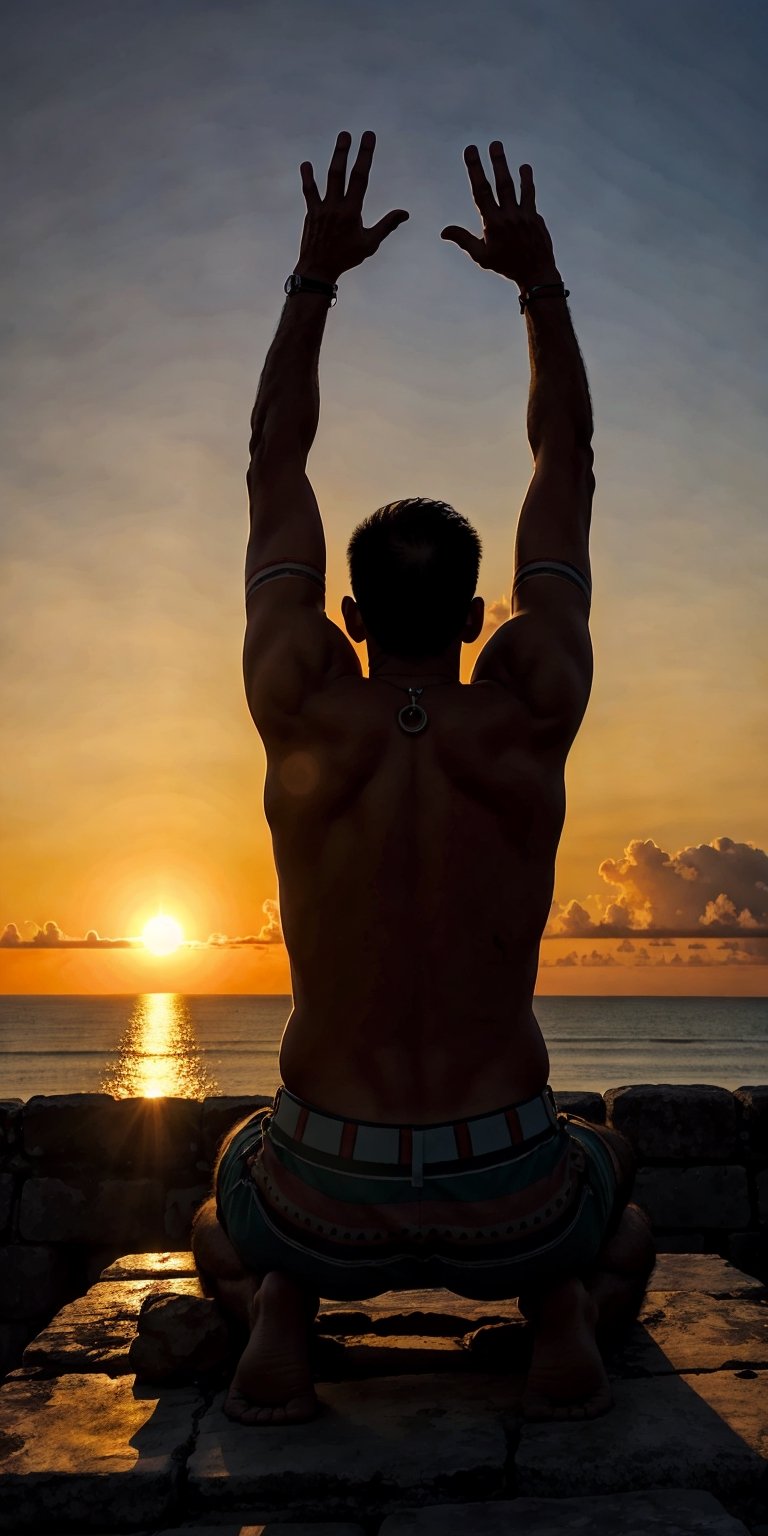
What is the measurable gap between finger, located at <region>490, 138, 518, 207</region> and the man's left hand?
28 cm

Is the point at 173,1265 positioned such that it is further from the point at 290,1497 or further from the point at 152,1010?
the point at 152,1010

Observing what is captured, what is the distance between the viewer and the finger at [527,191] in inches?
116

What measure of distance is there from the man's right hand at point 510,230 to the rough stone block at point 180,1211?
4.11 metres

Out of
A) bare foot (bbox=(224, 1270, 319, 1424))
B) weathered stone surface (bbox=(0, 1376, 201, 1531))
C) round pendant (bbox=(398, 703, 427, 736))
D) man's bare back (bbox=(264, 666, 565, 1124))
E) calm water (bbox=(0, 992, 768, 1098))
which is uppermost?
round pendant (bbox=(398, 703, 427, 736))

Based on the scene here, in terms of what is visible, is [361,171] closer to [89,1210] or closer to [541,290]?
[541,290]

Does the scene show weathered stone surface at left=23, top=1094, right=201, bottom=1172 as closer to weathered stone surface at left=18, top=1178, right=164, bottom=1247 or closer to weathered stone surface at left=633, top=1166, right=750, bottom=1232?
weathered stone surface at left=18, top=1178, right=164, bottom=1247

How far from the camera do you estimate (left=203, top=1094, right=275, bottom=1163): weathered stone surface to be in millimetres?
5395

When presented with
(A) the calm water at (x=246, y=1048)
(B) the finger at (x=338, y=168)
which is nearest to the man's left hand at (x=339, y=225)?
(B) the finger at (x=338, y=168)

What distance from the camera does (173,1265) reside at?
3.80 m

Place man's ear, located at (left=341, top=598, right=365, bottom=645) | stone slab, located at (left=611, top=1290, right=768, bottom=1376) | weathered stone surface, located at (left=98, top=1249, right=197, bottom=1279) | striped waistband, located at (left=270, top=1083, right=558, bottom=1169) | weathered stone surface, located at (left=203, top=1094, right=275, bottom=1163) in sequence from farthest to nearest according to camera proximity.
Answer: weathered stone surface, located at (left=203, top=1094, right=275, bottom=1163) → weathered stone surface, located at (left=98, top=1249, right=197, bottom=1279) → stone slab, located at (left=611, top=1290, right=768, bottom=1376) → man's ear, located at (left=341, top=598, right=365, bottom=645) → striped waistband, located at (left=270, top=1083, right=558, bottom=1169)

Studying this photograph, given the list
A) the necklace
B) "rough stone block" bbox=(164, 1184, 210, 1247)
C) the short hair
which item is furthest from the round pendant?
"rough stone block" bbox=(164, 1184, 210, 1247)

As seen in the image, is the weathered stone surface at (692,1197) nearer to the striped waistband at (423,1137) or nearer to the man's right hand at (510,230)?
the striped waistband at (423,1137)

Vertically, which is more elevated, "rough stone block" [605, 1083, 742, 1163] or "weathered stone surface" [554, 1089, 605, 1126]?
"weathered stone surface" [554, 1089, 605, 1126]

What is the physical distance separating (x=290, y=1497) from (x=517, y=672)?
150 cm
